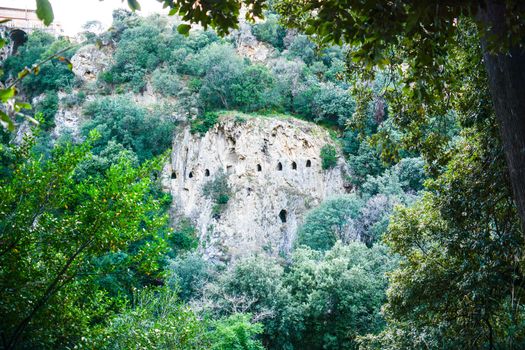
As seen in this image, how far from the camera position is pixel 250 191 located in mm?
28641

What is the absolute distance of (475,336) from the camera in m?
6.50

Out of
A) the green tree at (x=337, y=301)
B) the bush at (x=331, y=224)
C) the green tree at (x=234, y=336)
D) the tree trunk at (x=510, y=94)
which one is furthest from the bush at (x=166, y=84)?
the tree trunk at (x=510, y=94)

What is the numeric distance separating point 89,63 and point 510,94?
37935 mm

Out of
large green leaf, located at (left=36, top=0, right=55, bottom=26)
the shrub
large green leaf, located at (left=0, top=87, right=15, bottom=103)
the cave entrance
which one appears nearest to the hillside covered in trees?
large green leaf, located at (left=0, top=87, right=15, bottom=103)

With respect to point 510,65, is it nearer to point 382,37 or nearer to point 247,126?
point 382,37

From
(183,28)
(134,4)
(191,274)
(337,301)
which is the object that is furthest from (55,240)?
(191,274)

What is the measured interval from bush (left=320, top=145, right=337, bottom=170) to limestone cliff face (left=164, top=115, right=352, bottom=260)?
38 centimetres

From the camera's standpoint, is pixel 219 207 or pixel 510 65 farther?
pixel 219 207

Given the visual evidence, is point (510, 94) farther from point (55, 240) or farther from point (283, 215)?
point (283, 215)

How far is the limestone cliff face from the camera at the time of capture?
90.2ft

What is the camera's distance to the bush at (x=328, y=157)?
2984cm

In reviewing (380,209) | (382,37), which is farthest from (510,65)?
(380,209)

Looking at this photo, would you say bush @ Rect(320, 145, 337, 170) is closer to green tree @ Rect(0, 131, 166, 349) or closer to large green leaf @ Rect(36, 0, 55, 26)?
green tree @ Rect(0, 131, 166, 349)

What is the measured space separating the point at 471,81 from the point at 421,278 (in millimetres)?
3201
